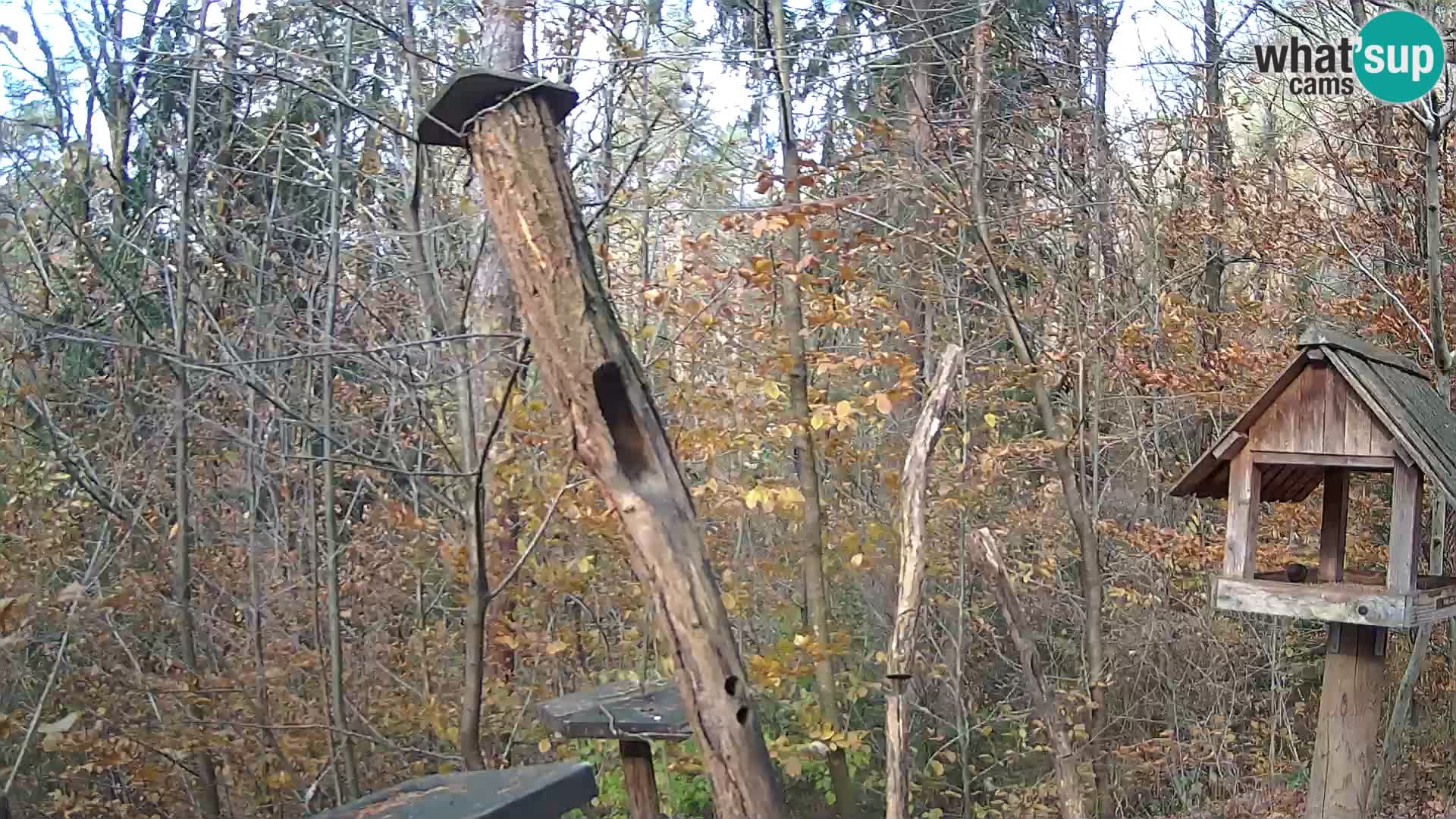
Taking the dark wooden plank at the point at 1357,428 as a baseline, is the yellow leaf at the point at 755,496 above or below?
below

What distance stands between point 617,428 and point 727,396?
8.07ft

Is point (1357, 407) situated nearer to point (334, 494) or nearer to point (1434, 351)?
point (1434, 351)

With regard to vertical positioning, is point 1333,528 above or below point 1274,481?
below

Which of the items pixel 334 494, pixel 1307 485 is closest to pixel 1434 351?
pixel 1307 485

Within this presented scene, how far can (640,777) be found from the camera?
3.93 meters

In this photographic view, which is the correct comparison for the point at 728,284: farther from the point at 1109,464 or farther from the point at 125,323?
the point at 1109,464

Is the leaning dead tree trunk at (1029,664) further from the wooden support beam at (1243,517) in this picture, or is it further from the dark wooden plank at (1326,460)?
the dark wooden plank at (1326,460)

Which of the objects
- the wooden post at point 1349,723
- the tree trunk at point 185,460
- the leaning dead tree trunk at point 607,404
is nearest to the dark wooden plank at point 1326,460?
the wooden post at point 1349,723

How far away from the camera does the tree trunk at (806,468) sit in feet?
17.5

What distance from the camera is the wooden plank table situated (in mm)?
3303

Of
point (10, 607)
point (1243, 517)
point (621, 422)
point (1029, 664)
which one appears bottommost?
point (1029, 664)

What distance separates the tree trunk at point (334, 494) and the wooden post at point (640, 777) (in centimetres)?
126

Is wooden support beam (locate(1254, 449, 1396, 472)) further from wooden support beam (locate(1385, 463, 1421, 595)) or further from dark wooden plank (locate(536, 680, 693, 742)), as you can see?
dark wooden plank (locate(536, 680, 693, 742))

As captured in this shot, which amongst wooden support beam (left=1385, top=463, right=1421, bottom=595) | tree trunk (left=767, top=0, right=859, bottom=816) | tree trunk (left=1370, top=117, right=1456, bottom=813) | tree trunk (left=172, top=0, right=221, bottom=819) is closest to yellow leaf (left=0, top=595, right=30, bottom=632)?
tree trunk (left=172, top=0, right=221, bottom=819)
